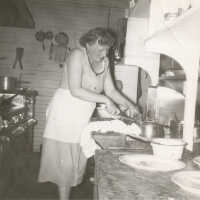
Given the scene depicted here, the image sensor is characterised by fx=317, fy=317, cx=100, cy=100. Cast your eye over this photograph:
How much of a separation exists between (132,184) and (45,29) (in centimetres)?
602

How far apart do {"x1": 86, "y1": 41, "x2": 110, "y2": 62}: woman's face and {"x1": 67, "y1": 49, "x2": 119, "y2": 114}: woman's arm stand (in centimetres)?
12

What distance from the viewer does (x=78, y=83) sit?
296cm

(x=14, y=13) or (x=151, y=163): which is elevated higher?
(x=14, y=13)

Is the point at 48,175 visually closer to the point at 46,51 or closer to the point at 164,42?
the point at 164,42

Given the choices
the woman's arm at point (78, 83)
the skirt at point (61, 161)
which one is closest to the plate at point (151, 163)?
the woman's arm at point (78, 83)

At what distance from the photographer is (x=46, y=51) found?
6844mm

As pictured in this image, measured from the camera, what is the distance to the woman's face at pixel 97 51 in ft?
9.96

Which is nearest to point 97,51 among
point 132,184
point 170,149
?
point 170,149

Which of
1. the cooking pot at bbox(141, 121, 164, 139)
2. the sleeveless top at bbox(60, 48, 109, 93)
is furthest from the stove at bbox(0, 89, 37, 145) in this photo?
the cooking pot at bbox(141, 121, 164, 139)

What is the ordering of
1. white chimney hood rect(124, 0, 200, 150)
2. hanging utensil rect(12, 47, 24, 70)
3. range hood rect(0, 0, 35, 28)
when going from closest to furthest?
white chimney hood rect(124, 0, 200, 150) → range hood rect(0, 0, 35, 28) → hanging utensil rect(12, 47, 24, 70)

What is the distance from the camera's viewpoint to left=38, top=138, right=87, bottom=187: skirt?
3117 mm

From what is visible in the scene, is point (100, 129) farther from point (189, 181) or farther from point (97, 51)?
point (189, 181)

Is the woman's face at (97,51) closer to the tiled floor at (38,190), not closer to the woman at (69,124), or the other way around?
the woman at (69,124)

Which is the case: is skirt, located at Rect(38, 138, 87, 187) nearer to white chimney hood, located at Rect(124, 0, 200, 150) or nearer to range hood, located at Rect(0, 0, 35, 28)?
white chimney hood, located at Rect(124, 0, 200, 150)
